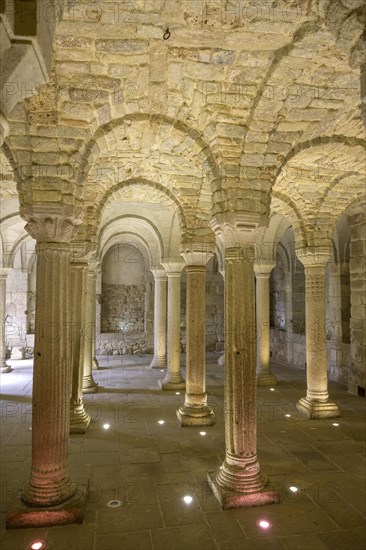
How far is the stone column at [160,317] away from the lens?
11688 mm

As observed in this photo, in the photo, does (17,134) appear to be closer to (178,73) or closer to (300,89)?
(178,73)

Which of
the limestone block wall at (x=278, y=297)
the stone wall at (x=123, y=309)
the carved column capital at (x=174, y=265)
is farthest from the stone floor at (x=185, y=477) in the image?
the stone wall at (x=123, y=309)

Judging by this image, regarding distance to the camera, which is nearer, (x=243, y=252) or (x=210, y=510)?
(x=210, y=510)

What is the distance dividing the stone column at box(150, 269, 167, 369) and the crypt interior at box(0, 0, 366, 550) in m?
4.48

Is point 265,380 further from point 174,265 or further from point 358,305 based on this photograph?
point 174,265

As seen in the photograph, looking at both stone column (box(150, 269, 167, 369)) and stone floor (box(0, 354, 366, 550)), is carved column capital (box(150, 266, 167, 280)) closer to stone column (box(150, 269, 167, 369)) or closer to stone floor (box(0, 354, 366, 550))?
stone column (box(150, 269, 167, 369))

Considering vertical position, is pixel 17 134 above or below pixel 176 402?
above

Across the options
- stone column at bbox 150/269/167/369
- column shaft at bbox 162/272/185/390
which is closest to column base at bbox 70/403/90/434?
column shaft at bbox 162/272/185/390

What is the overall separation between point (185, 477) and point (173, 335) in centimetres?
426

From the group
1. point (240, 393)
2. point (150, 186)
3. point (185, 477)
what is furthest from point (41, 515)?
point (150, 186)

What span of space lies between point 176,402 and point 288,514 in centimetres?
448

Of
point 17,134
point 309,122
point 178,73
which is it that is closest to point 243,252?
point 309,122

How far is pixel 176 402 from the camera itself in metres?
8.29

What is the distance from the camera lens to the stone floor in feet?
11.8
